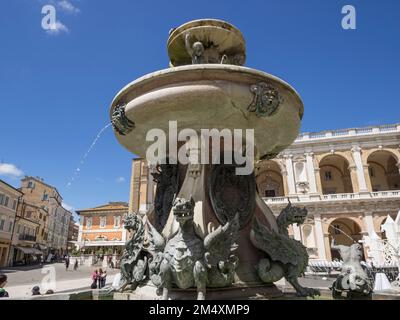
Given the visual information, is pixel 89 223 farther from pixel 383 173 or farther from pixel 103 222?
pixel 383 173

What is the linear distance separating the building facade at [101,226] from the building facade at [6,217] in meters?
12.4

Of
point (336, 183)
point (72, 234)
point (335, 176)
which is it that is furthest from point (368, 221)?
point (72, 234)

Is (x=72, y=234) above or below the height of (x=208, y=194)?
above

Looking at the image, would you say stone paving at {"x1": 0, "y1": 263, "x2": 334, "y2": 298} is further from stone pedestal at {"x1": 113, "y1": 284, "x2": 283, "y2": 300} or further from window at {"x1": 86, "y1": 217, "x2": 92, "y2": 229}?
window at {"x1": 86, "y1": 217, "x2": 92, "y2": 229}

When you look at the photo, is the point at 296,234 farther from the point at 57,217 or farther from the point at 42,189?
the point at 57,217

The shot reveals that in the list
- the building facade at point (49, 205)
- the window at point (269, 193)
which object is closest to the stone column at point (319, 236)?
the window at point (269, 193)

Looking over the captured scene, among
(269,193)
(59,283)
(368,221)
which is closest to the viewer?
(59,283)

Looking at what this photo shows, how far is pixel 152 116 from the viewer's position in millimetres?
3992

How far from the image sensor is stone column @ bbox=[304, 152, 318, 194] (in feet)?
94.1

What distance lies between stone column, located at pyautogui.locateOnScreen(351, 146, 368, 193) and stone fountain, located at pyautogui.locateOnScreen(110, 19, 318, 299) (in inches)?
1041

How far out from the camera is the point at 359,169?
1107 inches

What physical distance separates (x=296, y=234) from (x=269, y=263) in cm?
2569

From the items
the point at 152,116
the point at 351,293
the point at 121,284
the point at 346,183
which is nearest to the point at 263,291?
the point at 351,293

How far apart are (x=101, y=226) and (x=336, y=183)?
115ft
